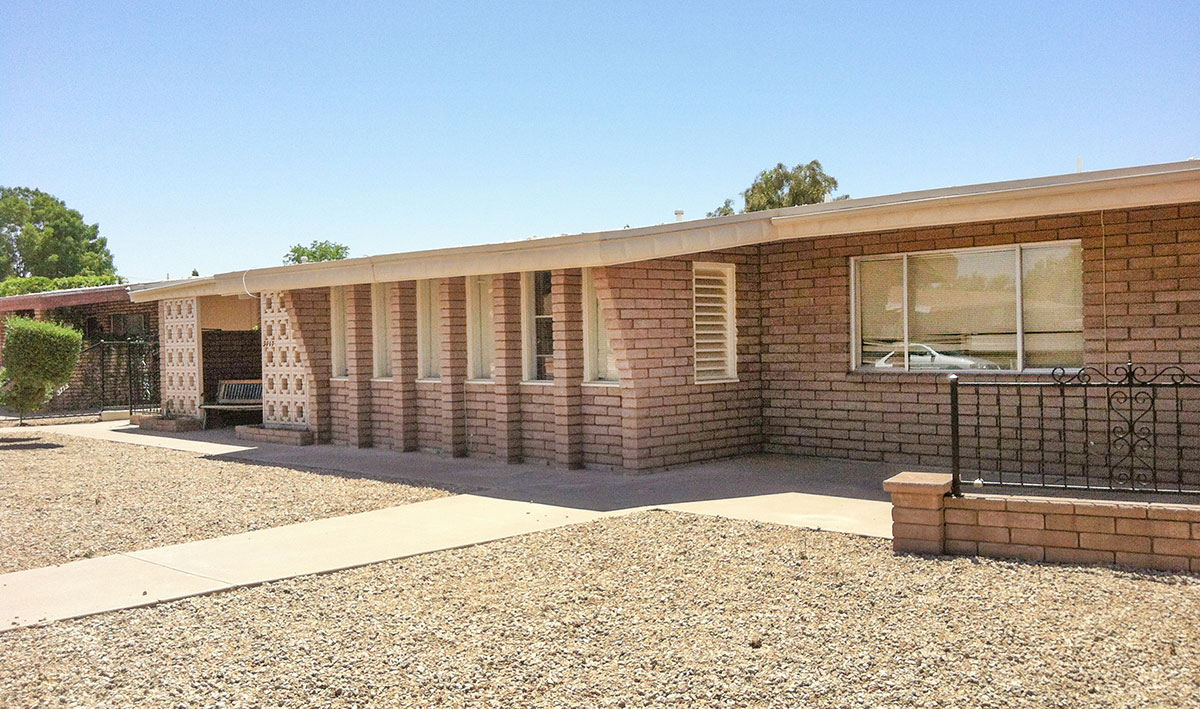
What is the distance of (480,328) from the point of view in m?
13.8

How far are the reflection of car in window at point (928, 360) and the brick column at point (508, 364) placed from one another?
4.41 meters

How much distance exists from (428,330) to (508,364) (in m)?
2.33

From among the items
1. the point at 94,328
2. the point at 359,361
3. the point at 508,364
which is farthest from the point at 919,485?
the point at 94,328

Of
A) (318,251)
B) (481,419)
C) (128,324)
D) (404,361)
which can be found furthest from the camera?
(318,251)

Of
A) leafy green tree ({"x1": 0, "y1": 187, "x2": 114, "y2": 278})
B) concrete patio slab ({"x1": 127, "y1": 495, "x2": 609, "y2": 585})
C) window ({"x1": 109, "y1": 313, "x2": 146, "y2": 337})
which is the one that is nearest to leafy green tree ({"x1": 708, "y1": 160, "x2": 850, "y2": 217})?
window ({"x1": 109, "y1": 313, "x2": 146, "y2": 337})

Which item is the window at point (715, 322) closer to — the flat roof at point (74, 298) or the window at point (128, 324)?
the flat roof at point (74, 298)

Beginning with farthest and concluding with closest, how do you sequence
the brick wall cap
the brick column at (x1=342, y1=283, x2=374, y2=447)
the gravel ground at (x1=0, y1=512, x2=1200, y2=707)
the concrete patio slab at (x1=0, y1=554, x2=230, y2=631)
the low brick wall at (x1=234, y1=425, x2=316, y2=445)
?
1. the low brick wall at (x1=234, y1=425, x2=316, y2=445)
2. the brick column at (x1=342, y1=283, x2=374, y2=447)
3. the brick wall cap
4. the concrete patio slab at (x1=0, y1=554, x2=230, y2=631)
5. the gravel ground at (x1=0, y1=512, x2=1200, y2=707)

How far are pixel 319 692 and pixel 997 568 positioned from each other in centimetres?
432

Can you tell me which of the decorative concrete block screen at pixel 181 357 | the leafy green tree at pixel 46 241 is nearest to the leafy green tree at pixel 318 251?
the leafy green tree at pixel 46 241

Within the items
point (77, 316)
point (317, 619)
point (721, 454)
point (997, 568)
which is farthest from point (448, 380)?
point (77, 316)

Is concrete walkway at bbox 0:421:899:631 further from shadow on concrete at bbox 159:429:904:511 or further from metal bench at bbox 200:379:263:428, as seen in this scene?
metal bench at bbox 200:379:263:428

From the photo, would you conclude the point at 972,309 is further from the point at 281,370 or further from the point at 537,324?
the point at 281,370

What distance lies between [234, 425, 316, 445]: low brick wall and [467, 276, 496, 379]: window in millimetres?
3863

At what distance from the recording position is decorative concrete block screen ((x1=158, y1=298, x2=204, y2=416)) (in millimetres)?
19516
